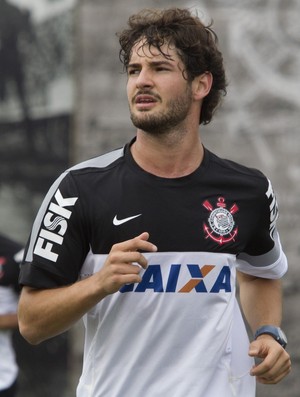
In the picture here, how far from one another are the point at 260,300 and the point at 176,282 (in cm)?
61

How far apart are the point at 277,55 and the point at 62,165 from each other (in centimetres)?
180

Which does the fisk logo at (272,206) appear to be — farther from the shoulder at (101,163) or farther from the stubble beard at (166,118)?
the shoulder at (101,163)

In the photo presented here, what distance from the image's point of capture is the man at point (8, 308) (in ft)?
20.0

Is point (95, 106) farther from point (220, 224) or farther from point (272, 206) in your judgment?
point (220, 224)

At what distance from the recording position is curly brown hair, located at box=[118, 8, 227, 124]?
3.68 meters

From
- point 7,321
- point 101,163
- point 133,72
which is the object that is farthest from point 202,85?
point 7,321

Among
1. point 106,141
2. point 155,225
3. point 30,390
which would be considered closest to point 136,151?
point 155,225

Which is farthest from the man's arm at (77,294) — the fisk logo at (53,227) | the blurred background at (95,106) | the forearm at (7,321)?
the blurred background at (95,106)

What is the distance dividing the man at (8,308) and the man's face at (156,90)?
281 centimetres

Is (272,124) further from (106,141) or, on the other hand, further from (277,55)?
Answer: (106,141)

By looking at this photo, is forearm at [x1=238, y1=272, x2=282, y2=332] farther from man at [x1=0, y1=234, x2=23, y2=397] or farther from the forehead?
man at [x1=0, y1=234, x2=23, y2=397]

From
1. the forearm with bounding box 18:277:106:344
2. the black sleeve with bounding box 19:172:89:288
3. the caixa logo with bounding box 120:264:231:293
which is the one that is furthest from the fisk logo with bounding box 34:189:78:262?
the caixa logo with bounding box 120:264:231:293

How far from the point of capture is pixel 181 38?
3.71 metres

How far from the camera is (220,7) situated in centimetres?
755
